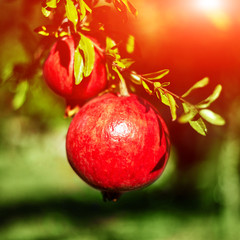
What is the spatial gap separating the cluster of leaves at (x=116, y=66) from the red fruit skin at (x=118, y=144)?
0.25 ft

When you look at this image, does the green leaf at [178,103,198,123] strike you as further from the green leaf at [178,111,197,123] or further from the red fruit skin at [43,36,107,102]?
the red fruit skin at [43,36,107,102]

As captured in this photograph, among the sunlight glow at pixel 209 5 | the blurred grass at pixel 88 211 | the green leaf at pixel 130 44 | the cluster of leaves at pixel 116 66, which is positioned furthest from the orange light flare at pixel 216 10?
the blurred grass at pixel 88 211

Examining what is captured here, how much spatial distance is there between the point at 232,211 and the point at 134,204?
2.30 metres

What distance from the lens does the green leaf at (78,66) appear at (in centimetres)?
114

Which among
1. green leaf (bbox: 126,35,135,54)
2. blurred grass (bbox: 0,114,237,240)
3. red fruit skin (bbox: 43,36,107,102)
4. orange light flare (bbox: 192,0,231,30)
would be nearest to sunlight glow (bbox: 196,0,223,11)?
orange light flare (bbox: 192,0,231,30)

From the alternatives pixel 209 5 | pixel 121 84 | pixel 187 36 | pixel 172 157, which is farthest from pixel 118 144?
pixel 172 157

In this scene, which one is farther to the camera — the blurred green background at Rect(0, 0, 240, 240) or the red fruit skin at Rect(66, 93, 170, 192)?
the blurred green background at Rect(0, 0, 240, 240)

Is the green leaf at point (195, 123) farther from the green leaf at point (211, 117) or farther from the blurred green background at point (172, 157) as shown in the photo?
the blurred green background at point (172, 157)

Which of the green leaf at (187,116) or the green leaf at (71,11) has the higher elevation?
the green leaf at (71,11)

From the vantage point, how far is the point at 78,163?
1176 millimetres

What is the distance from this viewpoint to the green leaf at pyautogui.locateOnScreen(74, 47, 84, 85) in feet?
3.75

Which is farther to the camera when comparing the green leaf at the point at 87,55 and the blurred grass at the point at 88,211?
the blurred grass at the point at 88,211

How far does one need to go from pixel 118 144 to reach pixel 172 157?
738 cm

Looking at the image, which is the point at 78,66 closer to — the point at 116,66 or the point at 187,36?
the point at 116,66
